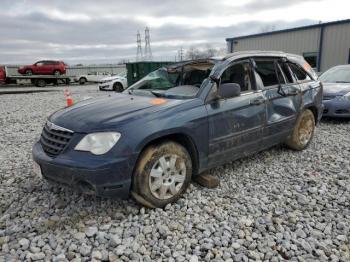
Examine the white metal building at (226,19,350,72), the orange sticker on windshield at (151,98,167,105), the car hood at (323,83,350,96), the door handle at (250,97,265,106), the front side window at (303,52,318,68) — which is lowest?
the car hood at (323,83,350,96)

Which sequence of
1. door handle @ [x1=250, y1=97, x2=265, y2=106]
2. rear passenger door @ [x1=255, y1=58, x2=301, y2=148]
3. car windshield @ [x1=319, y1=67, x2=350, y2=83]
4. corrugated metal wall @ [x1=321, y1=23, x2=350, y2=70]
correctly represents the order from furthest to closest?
corrugated metal wall @ [x1=321, y1=23, x2=350, y2=70], car windshield @ [x1=319, y1=67, x2=350, y2=83], rear passenger door @ [x1=255, y1=58, x2=301, y2=148], door handle @ [x1=250, y1=97, x2=265, y2=106]

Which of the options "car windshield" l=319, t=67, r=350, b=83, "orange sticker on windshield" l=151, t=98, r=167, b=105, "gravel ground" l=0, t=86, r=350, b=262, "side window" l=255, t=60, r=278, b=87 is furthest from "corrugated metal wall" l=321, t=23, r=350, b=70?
"orange sticker on windshield" l=151, t=98, r=167, b=105

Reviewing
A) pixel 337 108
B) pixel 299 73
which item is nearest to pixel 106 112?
pixel 299 73

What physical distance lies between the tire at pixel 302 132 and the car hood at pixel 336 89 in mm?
2724

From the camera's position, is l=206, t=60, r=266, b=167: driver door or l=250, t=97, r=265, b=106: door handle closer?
l=206, t=60, r=266, b=167: driver door

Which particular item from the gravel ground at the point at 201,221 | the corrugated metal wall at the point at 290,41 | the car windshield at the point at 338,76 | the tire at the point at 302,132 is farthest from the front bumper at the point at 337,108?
the corrugated metal wall at the point at 290,41

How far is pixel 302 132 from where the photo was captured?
17.1ft

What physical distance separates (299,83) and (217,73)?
195cm

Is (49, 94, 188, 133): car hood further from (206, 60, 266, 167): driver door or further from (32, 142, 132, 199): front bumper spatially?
(206, 60, 266, 167): driver door

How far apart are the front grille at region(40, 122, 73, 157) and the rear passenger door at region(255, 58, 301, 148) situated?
2.60 metres

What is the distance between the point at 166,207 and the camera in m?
3.32

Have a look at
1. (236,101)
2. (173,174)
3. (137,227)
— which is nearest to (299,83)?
(236,101)

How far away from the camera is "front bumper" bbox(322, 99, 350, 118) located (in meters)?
7.38

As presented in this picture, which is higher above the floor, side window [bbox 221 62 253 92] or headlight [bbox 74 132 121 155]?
side window [bbox 221 62 253 92]
